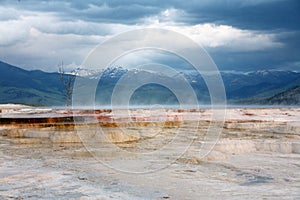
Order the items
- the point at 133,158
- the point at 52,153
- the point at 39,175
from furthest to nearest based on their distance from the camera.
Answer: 1. the point at 52,153
2. the point at 133,158
3. the point at 39,175

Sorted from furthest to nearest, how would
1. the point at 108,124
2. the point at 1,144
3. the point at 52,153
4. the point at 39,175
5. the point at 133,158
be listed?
the point at 108,124
the point at 1,144
the point at 52,153
the point at 133,158
the point at 39,175

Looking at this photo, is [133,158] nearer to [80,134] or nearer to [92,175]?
[92,175]

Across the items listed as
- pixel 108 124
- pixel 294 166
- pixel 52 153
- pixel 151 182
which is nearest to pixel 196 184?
pixel 151 182

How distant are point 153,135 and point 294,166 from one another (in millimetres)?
12815

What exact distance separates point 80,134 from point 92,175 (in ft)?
33.2

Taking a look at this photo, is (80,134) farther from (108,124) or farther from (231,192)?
(231,192)

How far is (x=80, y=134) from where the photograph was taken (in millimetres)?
22016

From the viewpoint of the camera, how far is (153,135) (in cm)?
2536

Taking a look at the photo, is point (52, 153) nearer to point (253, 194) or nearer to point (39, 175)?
point (39, 175)

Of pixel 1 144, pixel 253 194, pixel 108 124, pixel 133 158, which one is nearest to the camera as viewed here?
pixel 253 194

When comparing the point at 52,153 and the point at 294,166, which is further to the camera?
the point at 52,153

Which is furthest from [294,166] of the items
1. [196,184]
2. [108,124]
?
[108,124]

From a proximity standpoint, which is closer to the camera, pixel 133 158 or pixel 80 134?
pixel 133 158

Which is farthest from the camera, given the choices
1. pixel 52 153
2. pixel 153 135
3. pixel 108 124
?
pixel 108 124
